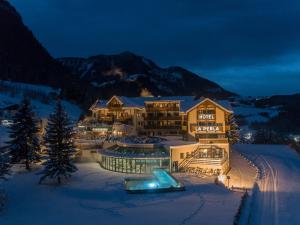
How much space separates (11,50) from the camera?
183750mm

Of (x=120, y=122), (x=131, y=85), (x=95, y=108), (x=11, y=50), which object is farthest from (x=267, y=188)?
(x=11, y=50)

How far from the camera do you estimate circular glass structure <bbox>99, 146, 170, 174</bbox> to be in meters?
41.8

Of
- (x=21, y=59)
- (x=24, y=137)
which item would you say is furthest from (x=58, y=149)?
(x=21, y=59)

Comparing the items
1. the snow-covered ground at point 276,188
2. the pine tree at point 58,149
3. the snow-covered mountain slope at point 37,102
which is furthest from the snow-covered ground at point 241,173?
the snow-covered mountain slope at point 37,102

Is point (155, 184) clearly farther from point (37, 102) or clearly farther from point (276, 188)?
point (37, 102)

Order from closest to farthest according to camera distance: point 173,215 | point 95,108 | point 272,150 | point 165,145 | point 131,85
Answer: point 173,215 < point 165,145 < point 272,150 < point 95,108 < point 131,85

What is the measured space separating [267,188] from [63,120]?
66.5ft

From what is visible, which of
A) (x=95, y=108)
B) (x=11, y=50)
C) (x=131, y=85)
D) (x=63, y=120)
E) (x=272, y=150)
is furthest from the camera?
(x=11, y=50)

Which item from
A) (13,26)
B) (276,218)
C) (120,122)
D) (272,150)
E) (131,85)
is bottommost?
(276,218)

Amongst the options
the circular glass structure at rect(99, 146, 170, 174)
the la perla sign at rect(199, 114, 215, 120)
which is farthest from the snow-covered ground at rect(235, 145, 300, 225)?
the circular glass structure at rect(99, 146, 170, 174)

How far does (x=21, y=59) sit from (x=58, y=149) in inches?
6194

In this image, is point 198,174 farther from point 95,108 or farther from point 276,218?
point 95,108

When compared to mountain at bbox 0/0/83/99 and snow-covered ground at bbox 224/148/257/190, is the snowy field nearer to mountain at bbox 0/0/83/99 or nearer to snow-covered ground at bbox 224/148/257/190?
snow-covered ground at bbox 224/148/257/190

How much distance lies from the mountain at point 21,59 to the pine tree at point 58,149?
126 m
